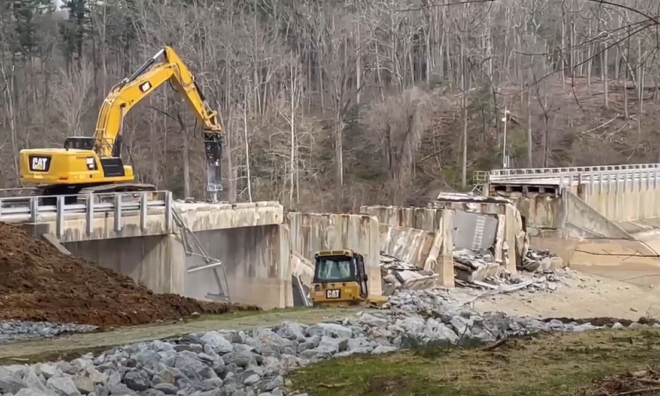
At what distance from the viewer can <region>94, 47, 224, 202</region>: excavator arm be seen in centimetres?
2455

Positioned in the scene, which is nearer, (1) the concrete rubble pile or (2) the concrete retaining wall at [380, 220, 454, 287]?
(1) the concrete rubble pile

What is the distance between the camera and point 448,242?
1224 inches

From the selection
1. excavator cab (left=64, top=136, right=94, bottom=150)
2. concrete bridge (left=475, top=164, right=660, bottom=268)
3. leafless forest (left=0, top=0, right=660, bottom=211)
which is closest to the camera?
excavator cab (left=64, top=136, right=94, bottom=150)

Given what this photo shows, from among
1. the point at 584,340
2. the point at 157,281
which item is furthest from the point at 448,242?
the point at 584,340

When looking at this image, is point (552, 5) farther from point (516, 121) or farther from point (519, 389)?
point (516, 121)

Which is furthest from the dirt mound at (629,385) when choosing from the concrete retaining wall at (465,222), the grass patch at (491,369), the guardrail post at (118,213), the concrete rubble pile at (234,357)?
the concrete retaining wall at (465,222)

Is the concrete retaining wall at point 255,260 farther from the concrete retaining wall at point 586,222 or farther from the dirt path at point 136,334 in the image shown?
the concrete retaining wall at point 586,222

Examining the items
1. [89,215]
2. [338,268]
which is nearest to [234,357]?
[338,268]

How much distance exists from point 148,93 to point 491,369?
2005 centimetres

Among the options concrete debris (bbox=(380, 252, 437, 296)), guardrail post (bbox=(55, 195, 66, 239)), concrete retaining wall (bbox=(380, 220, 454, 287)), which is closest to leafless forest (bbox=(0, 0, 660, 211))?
concrete retaining wall (bbox=(380, 220, 454, 287))

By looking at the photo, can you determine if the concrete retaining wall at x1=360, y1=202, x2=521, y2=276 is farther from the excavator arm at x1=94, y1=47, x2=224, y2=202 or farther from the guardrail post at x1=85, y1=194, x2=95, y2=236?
the guardrail post at x1=85, y1=194, x2=95, y2=236

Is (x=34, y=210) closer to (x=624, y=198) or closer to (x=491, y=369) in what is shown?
(x=491, y=369)

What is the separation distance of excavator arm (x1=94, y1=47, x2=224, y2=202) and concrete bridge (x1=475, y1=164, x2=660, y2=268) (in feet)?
64.4

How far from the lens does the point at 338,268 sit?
64.8 feet
